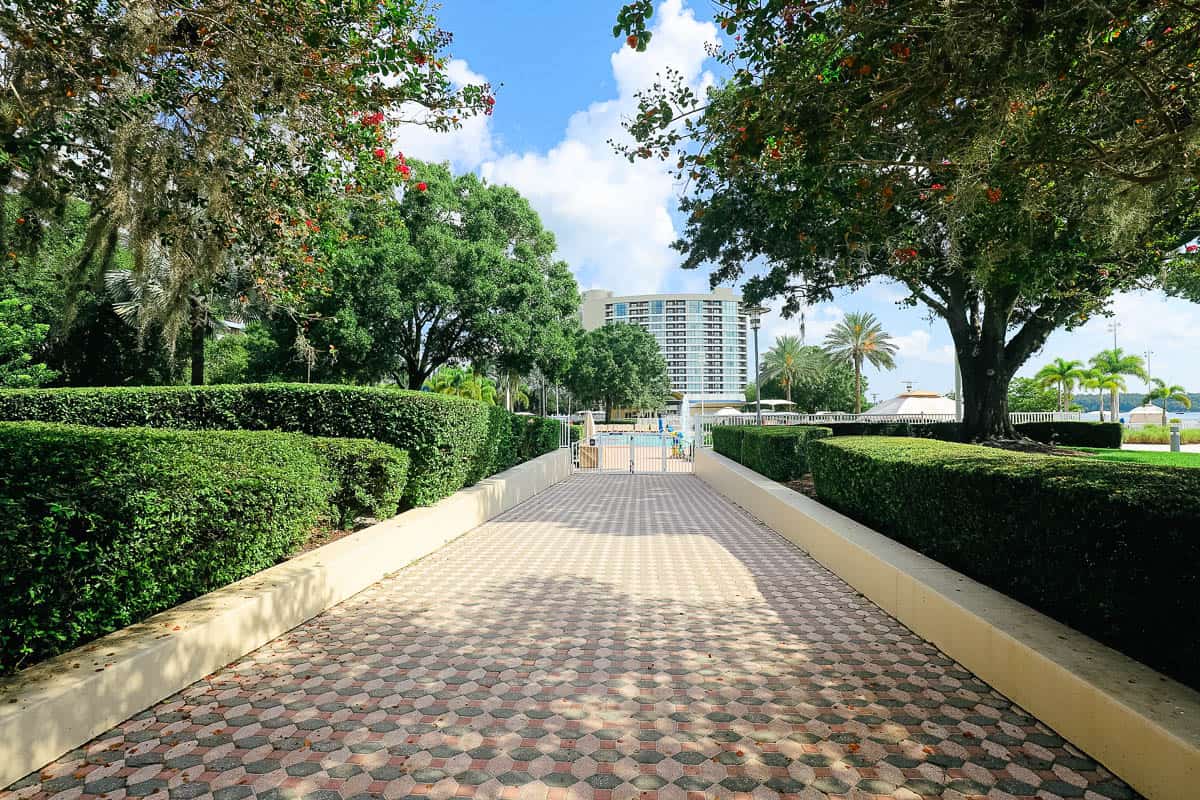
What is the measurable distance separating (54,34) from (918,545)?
717 centimetres

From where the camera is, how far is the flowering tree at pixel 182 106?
12.5 ft

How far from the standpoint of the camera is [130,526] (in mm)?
3195

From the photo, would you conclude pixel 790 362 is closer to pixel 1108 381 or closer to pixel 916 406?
pixel 1108 381

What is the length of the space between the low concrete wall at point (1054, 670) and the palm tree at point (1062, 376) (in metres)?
48.9

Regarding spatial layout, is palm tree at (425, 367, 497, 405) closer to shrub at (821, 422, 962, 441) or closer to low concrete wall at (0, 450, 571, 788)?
shrub at (821, 422, 962, 441)

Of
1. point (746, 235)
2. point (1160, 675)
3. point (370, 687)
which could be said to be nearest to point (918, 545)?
point (1160, 675)

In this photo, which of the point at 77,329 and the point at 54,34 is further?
the point at 77,329

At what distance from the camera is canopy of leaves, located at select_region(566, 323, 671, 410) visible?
54344 mm

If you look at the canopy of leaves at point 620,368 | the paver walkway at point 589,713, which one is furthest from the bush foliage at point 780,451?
the canopy of leaves at point 620,368

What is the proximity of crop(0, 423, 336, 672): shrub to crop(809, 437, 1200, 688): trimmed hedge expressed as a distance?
4.78 meters

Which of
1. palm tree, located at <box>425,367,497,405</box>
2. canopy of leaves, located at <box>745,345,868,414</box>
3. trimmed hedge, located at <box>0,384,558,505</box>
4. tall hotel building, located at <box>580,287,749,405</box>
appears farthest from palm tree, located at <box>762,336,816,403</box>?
tall hotel building, located at <box>580,287,749,405</box>

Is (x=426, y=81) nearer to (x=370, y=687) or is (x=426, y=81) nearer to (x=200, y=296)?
(x=200, y=296)

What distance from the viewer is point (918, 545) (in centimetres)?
520

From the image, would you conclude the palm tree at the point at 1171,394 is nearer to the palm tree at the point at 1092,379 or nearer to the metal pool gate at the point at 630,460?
the palm tree at the point at 1092,379
